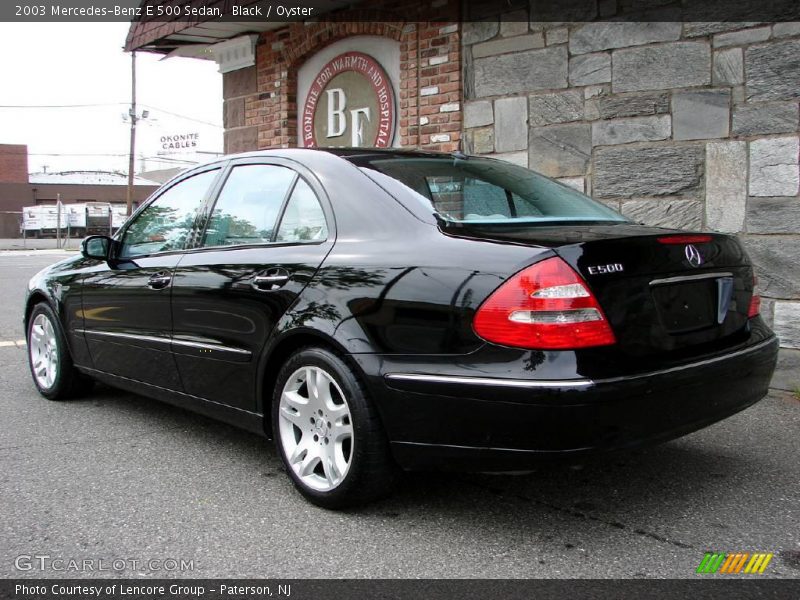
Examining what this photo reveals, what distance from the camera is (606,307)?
8.91 feet

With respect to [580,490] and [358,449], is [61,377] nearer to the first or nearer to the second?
[358,449]

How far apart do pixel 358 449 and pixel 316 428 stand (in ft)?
1.01

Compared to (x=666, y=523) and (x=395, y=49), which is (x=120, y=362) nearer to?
(x=666, y=523)

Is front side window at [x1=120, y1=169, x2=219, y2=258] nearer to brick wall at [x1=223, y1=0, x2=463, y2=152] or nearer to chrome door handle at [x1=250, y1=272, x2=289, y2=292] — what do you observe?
chrome door handle at [x1=250, y1=272, x2=289, y2=292]

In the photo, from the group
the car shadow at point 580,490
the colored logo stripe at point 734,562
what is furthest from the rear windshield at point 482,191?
the colored logo stripe at point 734,562

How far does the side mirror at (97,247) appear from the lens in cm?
464

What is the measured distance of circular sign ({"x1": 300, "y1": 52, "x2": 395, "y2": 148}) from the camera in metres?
8.70

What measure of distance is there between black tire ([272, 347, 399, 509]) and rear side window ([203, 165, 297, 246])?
30.5 inches

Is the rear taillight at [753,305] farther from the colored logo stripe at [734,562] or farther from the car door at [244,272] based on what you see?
the car door at [244,272]

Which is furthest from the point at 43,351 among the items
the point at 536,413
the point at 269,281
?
the point at 536,413

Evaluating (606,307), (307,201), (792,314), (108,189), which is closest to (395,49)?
(792,314)

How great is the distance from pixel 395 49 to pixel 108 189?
206 feet

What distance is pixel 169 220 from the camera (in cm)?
441

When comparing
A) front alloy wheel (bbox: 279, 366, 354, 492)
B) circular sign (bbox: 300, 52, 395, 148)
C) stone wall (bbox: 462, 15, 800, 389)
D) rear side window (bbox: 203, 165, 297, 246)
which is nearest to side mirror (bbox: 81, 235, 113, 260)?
rear side window (bbox: 203, 165, 297, 246)
